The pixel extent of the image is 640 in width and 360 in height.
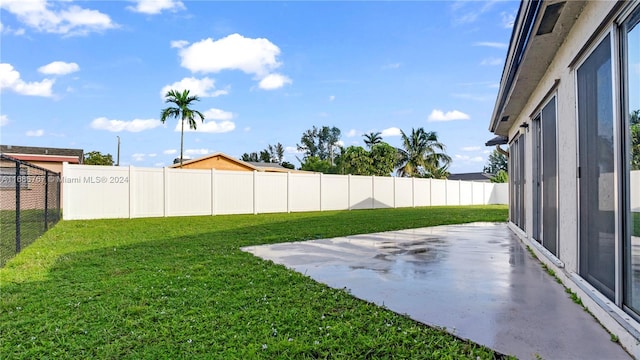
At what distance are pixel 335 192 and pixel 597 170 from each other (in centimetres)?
1535

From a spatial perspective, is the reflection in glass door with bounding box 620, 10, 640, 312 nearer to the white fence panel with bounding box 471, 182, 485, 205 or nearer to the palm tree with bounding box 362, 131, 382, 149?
the white fence panel with bounding box 471, 182, 485, 205

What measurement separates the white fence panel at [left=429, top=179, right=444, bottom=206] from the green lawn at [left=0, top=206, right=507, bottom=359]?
20225 millimetres

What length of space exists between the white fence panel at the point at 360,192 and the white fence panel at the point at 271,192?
411 centimetres

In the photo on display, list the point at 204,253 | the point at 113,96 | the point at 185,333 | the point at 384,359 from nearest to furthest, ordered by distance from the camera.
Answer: the point at 384,359, the point at 185,333, the point at 204,253, the point at 113,96

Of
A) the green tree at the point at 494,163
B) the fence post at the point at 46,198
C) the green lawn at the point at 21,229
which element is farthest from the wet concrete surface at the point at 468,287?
the green tree at the point at 494,163

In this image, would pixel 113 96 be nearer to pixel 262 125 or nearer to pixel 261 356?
pixel 262 125

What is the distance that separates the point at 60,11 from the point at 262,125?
76.1ft

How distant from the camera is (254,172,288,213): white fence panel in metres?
15.3

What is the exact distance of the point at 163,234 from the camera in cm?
828

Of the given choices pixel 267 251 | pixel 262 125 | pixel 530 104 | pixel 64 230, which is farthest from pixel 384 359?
pixel 262 125

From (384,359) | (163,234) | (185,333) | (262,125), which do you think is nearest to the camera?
(384,359)

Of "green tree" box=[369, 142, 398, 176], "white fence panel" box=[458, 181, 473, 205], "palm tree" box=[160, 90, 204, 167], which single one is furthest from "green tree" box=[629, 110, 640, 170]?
"green tree" box=[369, 142, 398, 176]

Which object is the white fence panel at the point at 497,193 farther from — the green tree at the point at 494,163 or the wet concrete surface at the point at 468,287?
the green tree at the point at 494,163

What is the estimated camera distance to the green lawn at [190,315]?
237cm
